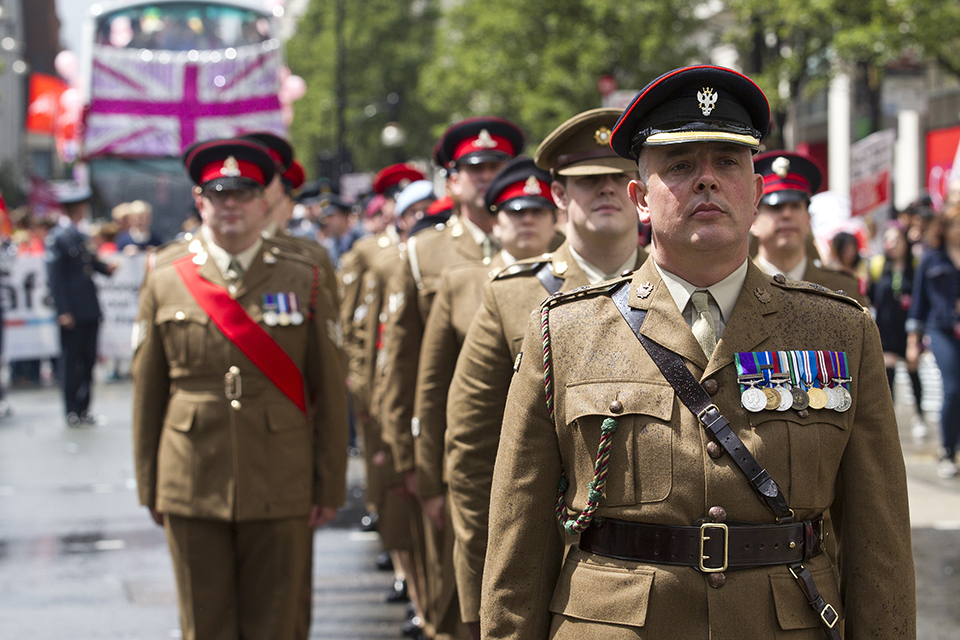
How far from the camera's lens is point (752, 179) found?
8.82 ft

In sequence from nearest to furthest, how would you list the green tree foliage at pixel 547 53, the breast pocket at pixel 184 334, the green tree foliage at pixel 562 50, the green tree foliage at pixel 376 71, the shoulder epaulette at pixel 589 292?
the shoulder epaulette at pixel 589 292 < the breast pocket at pixel 184 334 < the green tree foliage at pixel 562 50 < the green tree foliage at pixel 547 53 < the green tree foliage at pixel 376 71

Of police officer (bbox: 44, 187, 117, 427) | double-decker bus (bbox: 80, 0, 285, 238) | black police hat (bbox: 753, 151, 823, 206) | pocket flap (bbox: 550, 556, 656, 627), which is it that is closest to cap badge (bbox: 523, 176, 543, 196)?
black police hat (bbox: 753, 151, 823, 206)

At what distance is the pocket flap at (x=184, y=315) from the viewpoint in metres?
4.94

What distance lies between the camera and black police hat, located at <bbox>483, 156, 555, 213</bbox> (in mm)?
5043

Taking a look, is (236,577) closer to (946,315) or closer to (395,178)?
(395,178)

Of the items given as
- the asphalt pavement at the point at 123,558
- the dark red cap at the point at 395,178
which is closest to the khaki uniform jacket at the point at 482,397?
the asphalt pavement at the point at 123,558

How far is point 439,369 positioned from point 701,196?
248 cm

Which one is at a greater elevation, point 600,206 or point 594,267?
point 600,206

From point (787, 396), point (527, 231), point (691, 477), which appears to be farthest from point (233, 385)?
point (787, 396)

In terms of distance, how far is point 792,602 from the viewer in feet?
8.35

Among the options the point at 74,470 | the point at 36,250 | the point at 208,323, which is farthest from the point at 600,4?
the point at 208,323

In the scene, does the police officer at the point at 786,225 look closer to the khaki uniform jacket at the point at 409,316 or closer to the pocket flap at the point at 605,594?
the khaki uniform jacket at the point at 409,316

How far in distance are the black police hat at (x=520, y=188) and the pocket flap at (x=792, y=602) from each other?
2.70 metres

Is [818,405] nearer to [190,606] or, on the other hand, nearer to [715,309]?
[715,309]
